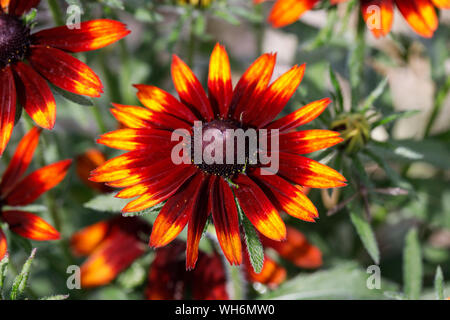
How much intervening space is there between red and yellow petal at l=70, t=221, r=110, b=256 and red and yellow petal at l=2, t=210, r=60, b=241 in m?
0.29

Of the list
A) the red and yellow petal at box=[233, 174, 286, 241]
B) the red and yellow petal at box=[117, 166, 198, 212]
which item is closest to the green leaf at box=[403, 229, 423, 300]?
the red and yellow petal at box=[233, 174, 286, 241]

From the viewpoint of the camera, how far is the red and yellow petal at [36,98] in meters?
0.98

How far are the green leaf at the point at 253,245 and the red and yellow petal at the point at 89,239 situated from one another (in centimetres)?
60

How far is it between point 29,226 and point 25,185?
0.35ft

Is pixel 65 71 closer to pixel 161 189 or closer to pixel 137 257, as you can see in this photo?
pixel 161 189

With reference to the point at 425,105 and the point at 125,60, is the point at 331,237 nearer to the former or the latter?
the point at 425,105

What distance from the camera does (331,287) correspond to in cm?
127

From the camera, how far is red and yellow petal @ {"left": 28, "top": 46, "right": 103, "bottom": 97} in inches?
38.7

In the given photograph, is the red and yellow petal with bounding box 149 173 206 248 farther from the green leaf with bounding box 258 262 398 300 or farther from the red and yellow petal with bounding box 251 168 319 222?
the green leaf with bounding box 258 262 398 300

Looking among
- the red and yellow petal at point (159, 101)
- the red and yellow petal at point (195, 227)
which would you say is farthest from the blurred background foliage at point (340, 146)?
the red and yellow petal at point (195, 227)

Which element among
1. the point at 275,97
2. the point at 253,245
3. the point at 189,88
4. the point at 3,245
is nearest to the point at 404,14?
the point at 275,97

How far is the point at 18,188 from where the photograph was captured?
117cm
